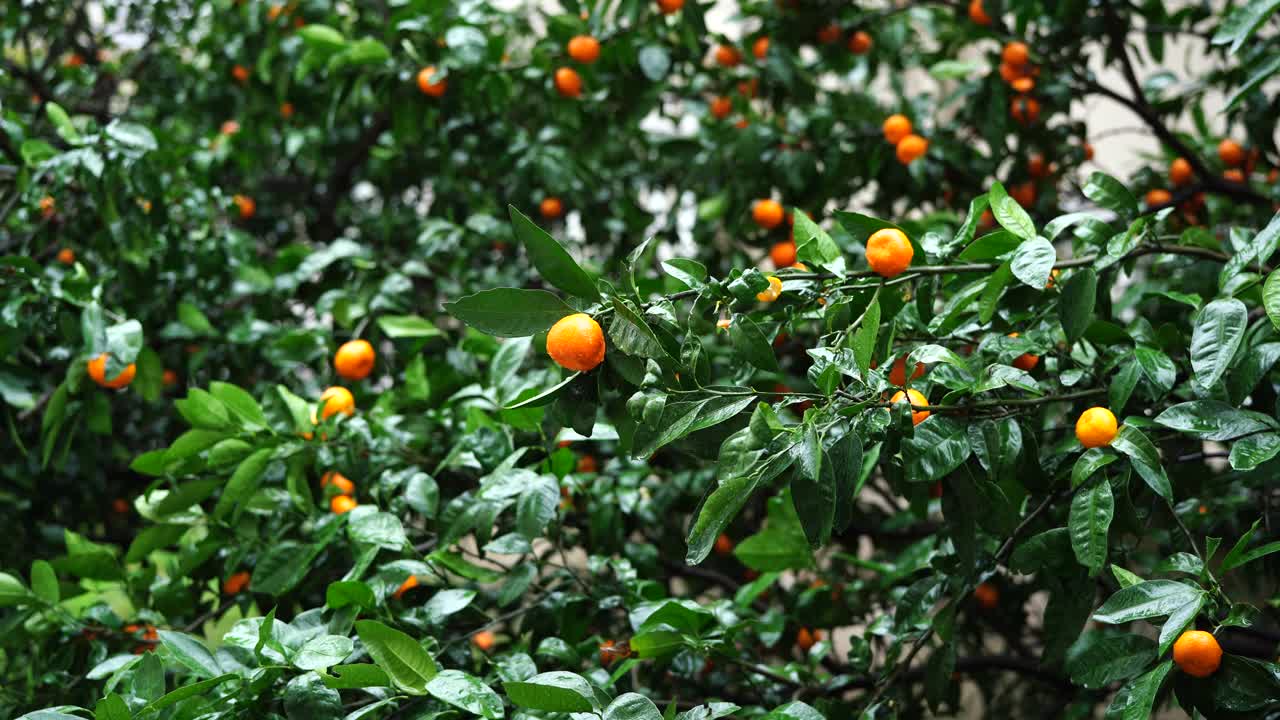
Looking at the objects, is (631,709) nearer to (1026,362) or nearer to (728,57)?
(1026,362)

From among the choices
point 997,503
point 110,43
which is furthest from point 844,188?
point 110,43

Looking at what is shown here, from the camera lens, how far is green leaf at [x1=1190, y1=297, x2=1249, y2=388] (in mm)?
858

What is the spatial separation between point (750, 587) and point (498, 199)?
1308 millimetres

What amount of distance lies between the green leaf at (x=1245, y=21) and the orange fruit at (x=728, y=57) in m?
1.10

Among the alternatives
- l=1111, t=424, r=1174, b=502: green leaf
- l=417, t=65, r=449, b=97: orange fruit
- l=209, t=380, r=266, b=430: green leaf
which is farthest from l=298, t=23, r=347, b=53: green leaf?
l=1111, t=424, r=1174, b=502: green leaf

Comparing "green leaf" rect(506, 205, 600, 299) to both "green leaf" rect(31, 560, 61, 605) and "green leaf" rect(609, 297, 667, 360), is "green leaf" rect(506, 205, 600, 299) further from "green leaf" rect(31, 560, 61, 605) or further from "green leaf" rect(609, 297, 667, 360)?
"green leaf" rect(31, 560, 61, 605)

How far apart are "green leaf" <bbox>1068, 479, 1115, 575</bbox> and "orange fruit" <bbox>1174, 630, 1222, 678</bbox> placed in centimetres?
8

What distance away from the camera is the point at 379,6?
2.36m

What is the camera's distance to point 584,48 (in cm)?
180

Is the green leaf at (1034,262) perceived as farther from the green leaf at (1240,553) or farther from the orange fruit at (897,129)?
the orange fruit at (897,129)

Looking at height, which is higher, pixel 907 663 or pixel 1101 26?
pixel 1101 26

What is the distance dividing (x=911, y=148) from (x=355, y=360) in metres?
0.97

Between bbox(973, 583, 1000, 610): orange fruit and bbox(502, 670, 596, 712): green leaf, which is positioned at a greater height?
bbox(502, 670, 596, 712): green leaf

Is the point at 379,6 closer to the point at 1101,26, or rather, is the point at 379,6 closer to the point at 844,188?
the point at 844,188
